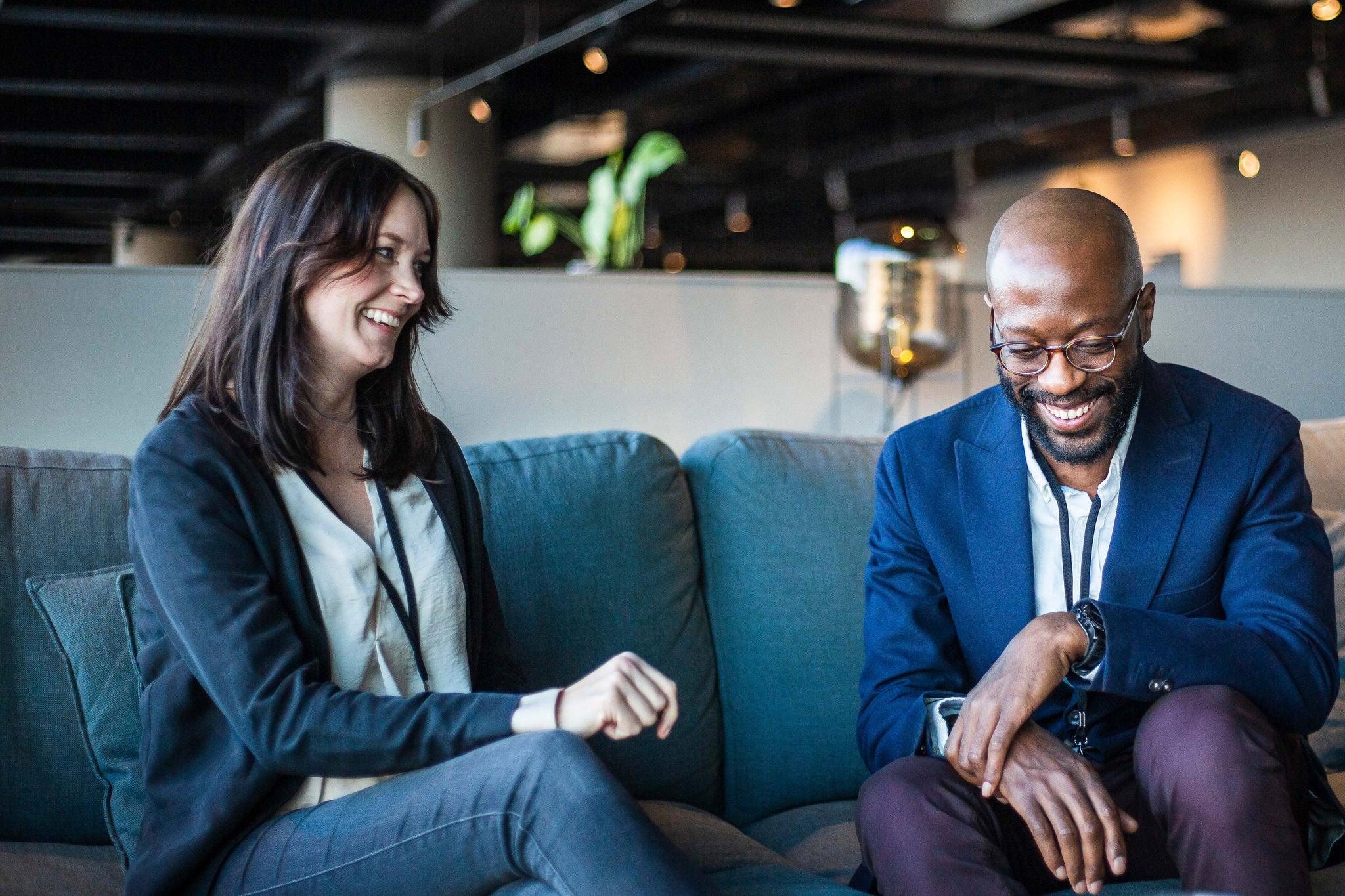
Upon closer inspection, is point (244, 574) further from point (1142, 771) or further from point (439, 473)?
point (1142, 771)

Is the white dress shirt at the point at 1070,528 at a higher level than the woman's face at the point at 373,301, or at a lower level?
lower

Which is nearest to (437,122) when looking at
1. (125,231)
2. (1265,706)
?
(1265,706)

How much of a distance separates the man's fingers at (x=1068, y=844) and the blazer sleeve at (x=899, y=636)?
0.80 feet

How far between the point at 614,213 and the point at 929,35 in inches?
170

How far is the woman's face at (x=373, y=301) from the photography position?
159cm

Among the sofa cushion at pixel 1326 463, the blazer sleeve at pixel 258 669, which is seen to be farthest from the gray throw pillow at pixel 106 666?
the sofa cushion at pixel 1326 463

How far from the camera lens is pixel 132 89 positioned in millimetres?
8750

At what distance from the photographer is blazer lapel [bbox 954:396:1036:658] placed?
1.71 m

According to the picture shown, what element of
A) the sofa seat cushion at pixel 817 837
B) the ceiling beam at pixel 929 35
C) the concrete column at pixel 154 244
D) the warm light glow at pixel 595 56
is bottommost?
the sofa seat cushion at pixel 817 837

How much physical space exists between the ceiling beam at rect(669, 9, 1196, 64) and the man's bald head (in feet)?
16.4

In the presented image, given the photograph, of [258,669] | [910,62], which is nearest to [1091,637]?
[258,669]

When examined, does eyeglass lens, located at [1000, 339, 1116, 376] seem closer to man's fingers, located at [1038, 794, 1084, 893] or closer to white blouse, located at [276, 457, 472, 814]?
man's fingers, located at [1038, 794, 1084, 893]

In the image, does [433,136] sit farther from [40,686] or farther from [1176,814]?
[1176,814]

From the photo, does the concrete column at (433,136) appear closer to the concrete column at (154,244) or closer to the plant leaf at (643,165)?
the plant leaf at (643,165)
